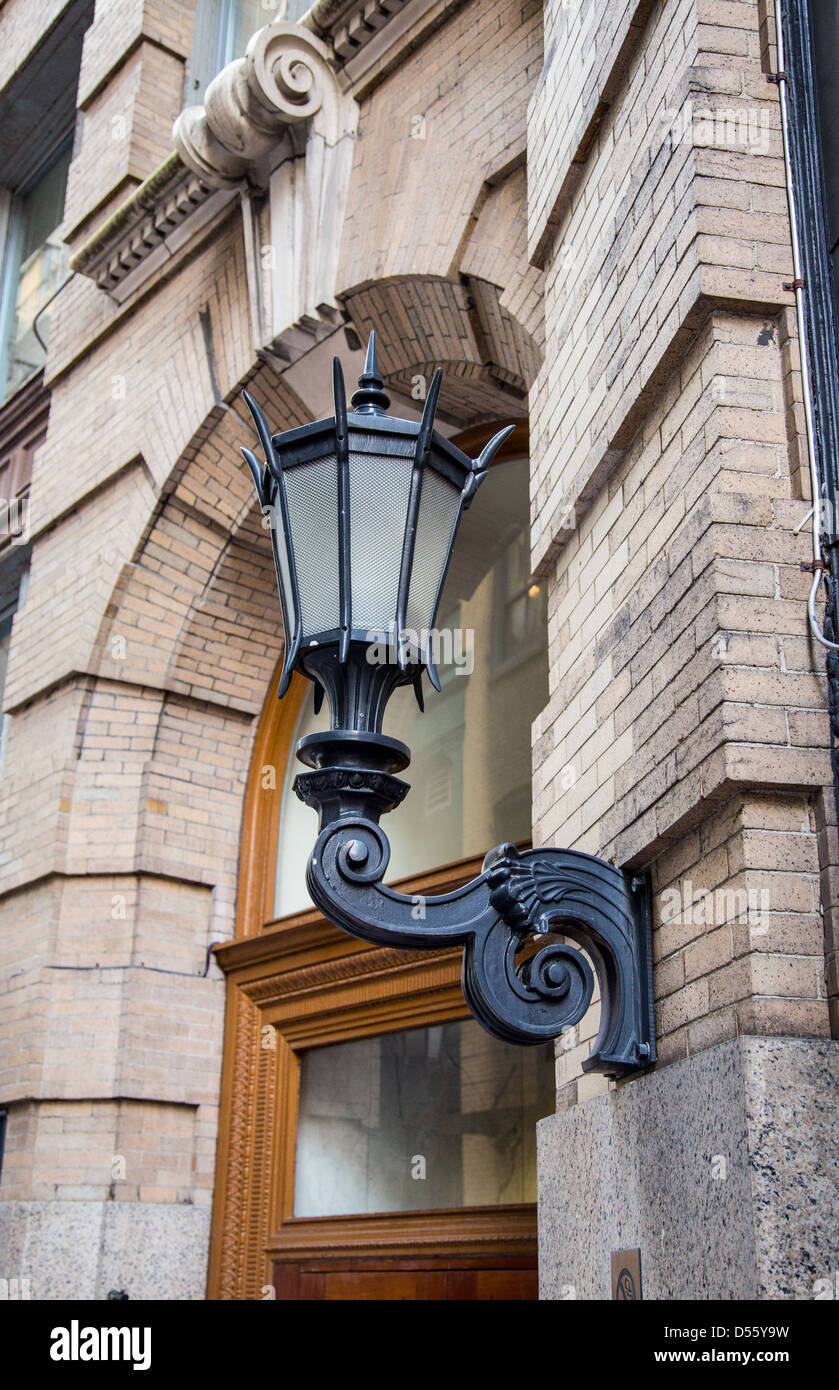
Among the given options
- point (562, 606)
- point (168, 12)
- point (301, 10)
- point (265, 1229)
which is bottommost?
point (265, 1229)

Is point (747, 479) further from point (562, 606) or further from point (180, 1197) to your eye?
point (180, 1197)

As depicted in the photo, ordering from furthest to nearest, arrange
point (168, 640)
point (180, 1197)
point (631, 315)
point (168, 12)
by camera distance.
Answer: point (168, 12) < point (168, 640) < point (180, 1197) < point (631, 315)

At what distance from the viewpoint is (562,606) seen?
403cm

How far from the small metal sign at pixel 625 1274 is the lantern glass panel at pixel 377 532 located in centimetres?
141

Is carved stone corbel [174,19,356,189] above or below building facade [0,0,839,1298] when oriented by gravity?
above

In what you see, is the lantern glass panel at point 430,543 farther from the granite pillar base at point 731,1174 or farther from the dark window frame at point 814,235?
the granite pillar base at point 731,1174

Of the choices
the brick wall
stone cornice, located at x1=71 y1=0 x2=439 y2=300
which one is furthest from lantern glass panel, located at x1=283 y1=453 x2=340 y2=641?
stone cornice, located at x1=71 y1=0 x2=439 y2=300

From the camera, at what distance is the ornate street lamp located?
2791 mm

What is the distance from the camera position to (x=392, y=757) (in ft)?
9.48

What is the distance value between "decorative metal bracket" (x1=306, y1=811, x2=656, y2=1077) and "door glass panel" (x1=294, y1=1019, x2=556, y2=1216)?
2341 mm

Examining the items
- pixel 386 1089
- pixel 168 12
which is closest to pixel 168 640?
pixel 386 1089

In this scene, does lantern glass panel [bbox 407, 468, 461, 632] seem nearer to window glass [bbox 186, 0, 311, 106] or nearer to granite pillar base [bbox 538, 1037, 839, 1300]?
granite pillar base [bbox 538, 1037, 839, 1300]

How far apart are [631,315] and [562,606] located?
90 cm
